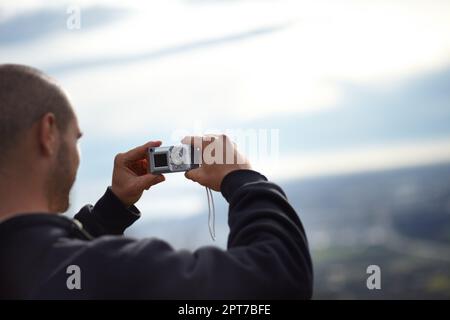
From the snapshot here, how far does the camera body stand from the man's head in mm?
747

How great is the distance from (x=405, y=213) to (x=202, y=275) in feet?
488

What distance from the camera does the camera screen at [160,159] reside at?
4.56m

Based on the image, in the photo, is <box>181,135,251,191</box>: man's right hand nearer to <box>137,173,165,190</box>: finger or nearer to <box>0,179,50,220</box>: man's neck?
<box>137,173,165,190</box>: finger

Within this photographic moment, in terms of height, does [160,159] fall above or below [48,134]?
above

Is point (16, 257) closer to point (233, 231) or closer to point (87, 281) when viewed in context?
point (87, 281)

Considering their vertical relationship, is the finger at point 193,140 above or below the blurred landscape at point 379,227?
below

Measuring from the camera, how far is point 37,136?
3.64 metres

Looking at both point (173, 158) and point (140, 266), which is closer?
point (140, 266)

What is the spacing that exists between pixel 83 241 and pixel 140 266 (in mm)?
292

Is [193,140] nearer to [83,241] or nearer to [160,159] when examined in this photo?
[160,159]

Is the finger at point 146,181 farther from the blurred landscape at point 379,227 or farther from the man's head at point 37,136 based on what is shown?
the blurred landscape at point 379,227

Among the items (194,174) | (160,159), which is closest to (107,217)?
(160,159)

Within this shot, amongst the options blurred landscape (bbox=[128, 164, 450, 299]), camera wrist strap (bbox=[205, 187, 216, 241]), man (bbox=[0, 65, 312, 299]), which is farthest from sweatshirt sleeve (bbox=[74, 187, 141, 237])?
blurred landscape (bbox=[128, 164, 450, 299])

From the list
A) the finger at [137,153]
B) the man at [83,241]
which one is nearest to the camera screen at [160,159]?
the finger at [137,153]
